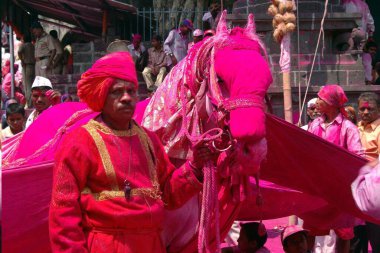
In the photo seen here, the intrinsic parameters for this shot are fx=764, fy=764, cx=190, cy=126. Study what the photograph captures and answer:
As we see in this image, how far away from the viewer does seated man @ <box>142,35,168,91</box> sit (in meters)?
14.9

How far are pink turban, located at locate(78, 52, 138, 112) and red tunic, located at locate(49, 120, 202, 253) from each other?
0.43 feet

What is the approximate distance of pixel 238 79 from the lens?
3986mm

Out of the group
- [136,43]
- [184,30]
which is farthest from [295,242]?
[136,43]

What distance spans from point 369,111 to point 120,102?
409 cm

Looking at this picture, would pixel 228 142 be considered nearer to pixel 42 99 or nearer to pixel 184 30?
pixel 42 99

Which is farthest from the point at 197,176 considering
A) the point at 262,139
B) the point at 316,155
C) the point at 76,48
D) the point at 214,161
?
the point at 76,48

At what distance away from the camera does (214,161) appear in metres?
4.12

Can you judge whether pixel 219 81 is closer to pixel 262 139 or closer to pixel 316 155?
pixel 262 139

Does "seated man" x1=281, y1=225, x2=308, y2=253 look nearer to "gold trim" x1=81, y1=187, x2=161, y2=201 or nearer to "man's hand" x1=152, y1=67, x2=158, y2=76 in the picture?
"gold trim" x1=81, y1=187, x2=161, y2=201

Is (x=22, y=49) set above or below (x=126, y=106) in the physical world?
above

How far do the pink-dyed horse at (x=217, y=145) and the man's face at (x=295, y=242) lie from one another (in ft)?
1.90

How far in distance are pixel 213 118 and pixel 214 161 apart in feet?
1.14

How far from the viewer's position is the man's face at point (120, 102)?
12.6ft

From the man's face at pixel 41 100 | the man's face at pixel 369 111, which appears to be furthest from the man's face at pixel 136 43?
the man's face at pixel 369 111
